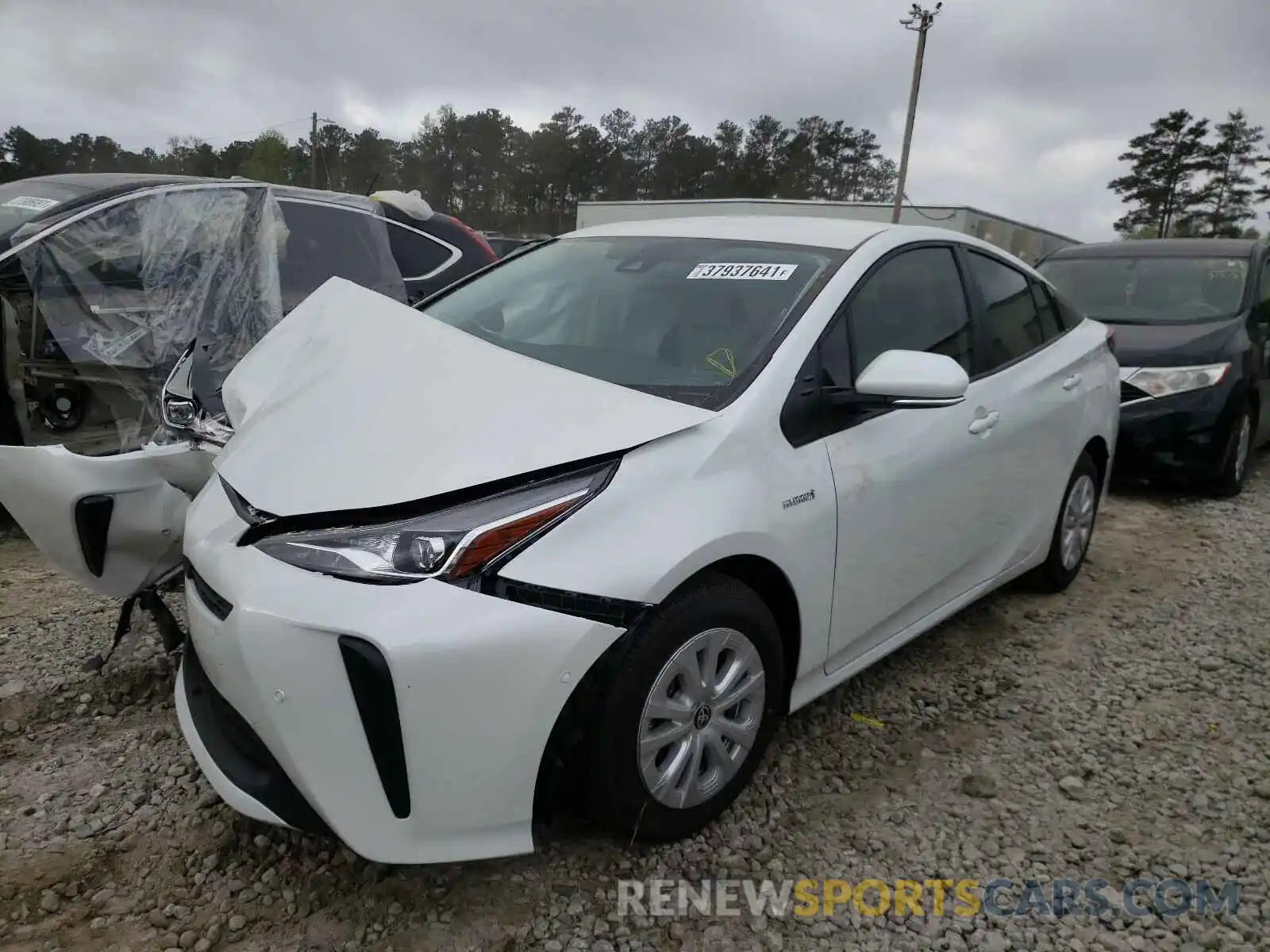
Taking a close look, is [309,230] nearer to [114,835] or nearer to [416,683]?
[114,835]

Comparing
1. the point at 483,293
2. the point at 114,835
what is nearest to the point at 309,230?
the point at 483,293

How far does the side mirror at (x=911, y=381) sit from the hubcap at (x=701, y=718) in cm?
77

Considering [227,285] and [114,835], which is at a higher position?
[227,285]

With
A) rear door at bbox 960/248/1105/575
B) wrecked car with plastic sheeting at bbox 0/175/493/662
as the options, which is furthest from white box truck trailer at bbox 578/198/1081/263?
rear door at bbox 960/248/1105/575

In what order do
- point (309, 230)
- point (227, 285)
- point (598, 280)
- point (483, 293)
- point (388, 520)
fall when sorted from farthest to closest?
point (309, 230), point (227, 285), point (483, 293), point (598, 280), point (388, 520)

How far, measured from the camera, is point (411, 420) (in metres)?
2.06

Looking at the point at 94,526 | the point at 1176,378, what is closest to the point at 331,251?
the point at 94,526

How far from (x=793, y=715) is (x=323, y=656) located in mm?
1714

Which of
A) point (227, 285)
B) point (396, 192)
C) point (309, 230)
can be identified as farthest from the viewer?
point (396, 192)

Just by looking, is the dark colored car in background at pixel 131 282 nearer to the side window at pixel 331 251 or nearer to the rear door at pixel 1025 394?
the side window at pixel 331 251

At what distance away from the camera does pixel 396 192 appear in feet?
21.3

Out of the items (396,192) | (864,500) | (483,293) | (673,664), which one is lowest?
(673,664)

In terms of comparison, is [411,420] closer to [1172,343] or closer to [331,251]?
[331,251]

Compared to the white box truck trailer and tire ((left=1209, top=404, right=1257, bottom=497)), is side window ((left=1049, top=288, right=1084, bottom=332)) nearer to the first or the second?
tire ((left=1209, top=404, right=1257, bottom=497))
